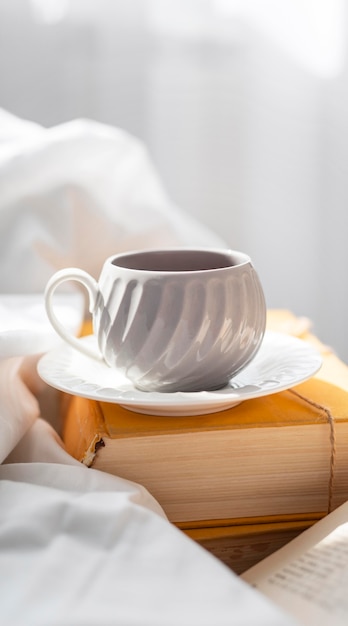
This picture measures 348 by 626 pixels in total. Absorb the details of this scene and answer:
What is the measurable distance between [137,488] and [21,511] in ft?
0.25

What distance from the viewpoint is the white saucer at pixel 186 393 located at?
0.49 meters

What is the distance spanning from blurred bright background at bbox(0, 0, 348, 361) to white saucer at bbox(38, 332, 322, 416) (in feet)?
1.45

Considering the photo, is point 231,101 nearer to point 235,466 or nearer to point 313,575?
point 235,466

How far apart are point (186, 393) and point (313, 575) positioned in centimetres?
15

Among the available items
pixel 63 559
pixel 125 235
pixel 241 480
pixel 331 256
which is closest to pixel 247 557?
pixel 241 480

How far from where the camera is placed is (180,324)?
0.50 m

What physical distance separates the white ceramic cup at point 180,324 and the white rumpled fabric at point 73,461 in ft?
0.27

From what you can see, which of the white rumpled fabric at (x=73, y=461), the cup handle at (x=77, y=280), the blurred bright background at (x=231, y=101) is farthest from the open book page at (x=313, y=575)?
the blurred bright background at (x=231, y=101)

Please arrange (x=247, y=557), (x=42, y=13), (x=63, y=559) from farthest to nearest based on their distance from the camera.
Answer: (x=42, y=13), (x=247, y=557), (x=63, y=559)

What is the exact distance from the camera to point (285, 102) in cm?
104

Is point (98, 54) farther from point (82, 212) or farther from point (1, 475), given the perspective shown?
point (1, 475)

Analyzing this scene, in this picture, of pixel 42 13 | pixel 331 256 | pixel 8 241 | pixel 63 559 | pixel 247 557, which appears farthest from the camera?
pixel 331 256

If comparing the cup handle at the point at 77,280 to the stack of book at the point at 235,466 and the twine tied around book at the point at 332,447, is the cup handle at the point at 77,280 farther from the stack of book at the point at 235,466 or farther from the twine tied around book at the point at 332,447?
the twine tied around book at the point at 332,447

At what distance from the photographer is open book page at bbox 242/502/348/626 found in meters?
0.37
